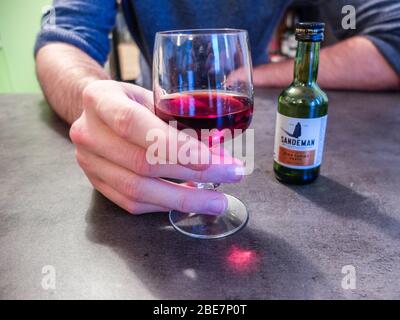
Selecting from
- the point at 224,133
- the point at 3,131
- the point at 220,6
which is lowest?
the point at 3,131

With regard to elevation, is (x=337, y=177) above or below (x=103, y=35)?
below

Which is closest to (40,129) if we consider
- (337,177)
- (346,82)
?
(337,177)

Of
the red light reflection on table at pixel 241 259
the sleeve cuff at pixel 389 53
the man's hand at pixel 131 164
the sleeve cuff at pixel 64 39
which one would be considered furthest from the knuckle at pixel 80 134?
the sleeve cuff at pixel 389 53

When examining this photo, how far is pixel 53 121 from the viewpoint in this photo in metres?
0.79

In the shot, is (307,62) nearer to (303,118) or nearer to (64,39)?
(303,118)

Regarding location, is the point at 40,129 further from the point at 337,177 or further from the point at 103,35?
the point at 337,177

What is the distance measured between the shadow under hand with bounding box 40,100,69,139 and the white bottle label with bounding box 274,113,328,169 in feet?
1.44

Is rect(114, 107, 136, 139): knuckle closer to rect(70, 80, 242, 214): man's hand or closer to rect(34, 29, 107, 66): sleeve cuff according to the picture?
rect(70, 80, 242, 214): man's hand

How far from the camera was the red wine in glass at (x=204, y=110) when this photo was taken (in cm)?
40

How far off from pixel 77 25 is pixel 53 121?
1.15ft

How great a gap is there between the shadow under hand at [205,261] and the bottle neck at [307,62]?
0.78 ft

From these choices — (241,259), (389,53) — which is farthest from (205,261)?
(389,53)

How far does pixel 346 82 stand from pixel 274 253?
0.83 metres

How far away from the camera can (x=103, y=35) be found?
40.8 inches
